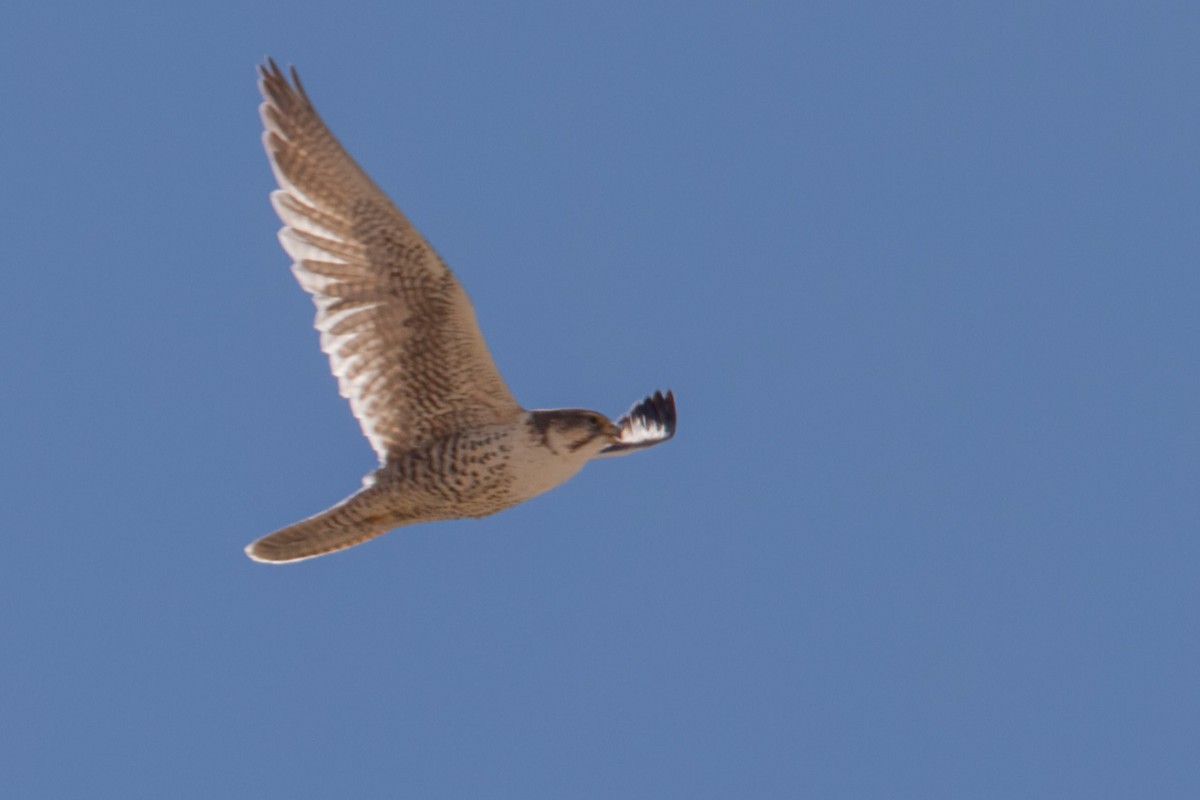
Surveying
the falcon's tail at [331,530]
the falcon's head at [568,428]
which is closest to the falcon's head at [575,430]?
the falcon's head at [568,428]

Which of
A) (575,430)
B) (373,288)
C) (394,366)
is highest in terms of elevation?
(373,288)

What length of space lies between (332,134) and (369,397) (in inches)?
52.6

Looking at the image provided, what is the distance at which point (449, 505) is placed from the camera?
46.3 ft

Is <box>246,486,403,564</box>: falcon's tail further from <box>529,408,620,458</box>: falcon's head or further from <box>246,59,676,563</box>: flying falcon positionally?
<box>529,408,620,458</box>: falcon's head

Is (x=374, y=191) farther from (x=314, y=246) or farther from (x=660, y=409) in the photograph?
(x=660, y=409)

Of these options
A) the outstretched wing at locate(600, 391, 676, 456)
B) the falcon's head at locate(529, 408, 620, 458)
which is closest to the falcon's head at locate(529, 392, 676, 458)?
the falcon's head at locate(529, 408, 620, 458)

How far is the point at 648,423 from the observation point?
15.1m

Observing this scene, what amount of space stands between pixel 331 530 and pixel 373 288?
123cm

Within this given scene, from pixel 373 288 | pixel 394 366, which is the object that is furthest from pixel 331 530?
pixel 373 288

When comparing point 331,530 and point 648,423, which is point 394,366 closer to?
point 331,530

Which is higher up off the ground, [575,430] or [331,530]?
[575,430]

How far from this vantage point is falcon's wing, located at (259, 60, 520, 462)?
45.6 feet

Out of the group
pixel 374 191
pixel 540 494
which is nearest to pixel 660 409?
pixel 540 494

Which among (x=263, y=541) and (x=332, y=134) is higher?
(x=332, y=134)
